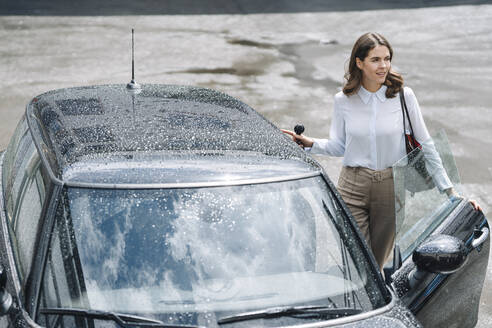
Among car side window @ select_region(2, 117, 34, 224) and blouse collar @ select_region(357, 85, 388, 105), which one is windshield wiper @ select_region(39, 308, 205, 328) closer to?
car side window @ select_region(2, 117, 34, 224)

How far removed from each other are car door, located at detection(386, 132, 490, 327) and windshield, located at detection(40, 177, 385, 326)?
34 centimetres

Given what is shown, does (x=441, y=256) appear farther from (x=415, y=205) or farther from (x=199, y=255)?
(x=199, y=255)

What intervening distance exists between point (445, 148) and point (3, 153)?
2920mm

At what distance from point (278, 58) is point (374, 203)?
927 cm

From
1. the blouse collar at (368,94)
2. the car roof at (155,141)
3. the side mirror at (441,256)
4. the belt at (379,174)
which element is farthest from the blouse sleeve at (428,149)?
the car roof at (155,141)

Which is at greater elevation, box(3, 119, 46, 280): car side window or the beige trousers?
box(3, 119, 46, 280): car side window

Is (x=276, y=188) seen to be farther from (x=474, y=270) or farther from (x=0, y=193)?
(x=0, y=193)

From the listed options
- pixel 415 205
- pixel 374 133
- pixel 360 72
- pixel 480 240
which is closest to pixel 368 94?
pixel 360 72

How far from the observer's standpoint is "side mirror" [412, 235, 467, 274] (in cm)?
287

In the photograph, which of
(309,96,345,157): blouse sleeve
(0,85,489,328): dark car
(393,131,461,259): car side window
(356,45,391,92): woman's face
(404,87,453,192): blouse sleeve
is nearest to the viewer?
(0,85,489,328): dark car

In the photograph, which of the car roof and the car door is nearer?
the car roof

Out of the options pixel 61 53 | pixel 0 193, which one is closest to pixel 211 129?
pixel 0 193

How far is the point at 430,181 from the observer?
353 cm

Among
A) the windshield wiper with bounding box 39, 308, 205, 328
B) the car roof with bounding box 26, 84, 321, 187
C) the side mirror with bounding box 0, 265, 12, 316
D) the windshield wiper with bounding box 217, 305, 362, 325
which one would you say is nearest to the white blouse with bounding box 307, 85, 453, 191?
the car roof with bounding box 26, 84, 321, 187
